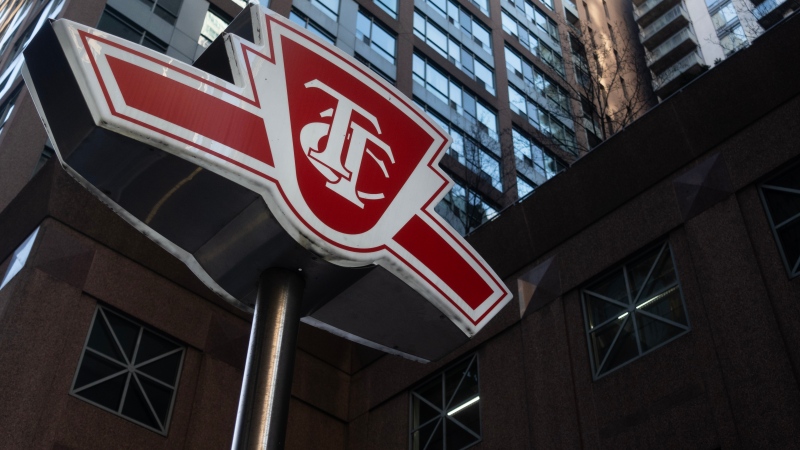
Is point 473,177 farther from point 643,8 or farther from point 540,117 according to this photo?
point 643,8

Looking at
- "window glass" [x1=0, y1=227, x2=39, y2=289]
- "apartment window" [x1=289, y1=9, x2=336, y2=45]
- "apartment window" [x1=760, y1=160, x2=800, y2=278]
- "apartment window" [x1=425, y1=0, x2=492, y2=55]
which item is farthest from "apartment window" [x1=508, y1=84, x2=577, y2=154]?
"window glass" [x1=0, y1=227, x2=39, y2=289]

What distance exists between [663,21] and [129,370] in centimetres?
5000

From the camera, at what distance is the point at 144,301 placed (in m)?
16.6

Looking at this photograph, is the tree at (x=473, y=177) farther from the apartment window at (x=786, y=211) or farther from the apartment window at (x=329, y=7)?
the apartment window at (x=786, y=211)

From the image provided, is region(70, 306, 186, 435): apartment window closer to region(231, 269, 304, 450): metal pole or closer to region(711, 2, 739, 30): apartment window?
region(231, 269, 304, 450): metal pole

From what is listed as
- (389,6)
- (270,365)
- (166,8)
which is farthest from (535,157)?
(270,365)

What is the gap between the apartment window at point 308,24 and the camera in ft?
99.5

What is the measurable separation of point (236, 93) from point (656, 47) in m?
56.4

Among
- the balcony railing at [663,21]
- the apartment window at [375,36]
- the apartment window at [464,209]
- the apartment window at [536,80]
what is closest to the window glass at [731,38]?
the balcony railing at [663,21]

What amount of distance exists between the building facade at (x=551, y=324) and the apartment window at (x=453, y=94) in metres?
17.2

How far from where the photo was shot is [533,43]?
43812 mm

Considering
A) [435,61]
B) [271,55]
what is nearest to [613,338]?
[271,55]

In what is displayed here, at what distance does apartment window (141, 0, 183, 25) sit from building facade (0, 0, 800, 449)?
10180 mm

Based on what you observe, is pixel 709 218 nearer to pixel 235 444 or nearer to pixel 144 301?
pixel 144 301
